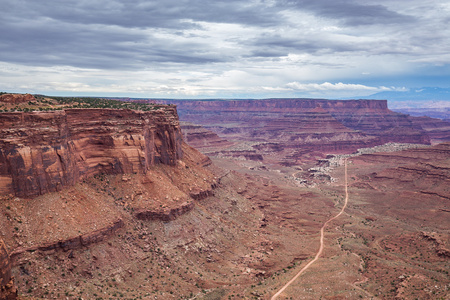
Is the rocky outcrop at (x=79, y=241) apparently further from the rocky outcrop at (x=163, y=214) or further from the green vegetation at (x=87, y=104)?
the green vegetation at (x=87, y=104)

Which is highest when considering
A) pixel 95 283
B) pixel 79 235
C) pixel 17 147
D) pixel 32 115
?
pixel 32 115

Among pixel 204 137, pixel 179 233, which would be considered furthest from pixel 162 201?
pixel 204 137

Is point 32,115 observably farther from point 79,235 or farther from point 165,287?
point 165,287

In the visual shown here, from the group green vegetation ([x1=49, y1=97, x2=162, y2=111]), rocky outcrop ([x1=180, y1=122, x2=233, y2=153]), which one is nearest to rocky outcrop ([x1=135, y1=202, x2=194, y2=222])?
green vegetation ([x1=49, y1=97, x2=162, y2=111])

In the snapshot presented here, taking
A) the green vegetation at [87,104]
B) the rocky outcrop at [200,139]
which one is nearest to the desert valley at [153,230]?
the green vegetation at [87,104]

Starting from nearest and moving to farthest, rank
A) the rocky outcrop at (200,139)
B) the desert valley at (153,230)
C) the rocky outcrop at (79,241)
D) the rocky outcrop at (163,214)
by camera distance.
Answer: the rocky outcrop at (79,241) < the desert valley at (153,230) < the rocky outcrop at (163,214) < the rocky outcrop at (200,139)

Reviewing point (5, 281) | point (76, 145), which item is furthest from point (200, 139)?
point (5, 281)
